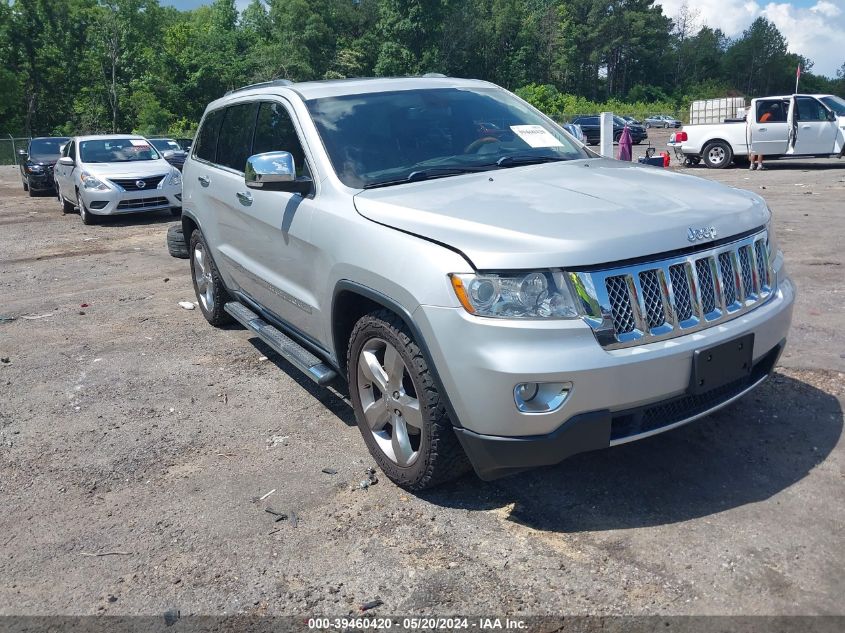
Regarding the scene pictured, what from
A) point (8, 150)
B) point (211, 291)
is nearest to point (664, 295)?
point (211, 291)

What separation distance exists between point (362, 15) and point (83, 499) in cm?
8515

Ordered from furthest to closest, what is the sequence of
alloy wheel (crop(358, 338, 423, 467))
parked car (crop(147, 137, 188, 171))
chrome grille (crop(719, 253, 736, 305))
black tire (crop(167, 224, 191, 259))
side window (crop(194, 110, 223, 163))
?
parked car (crop(147, 137, 188, 171)) < black tire (crop(167, 224, 191, 259)) < side window (crop(194, 110, 223, 163)) < alloy wheel (crop(358, 338, 423, 467)) < chrome grille (crop(719, 253, 736, 305))

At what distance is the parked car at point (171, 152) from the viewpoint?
1941 centimetres

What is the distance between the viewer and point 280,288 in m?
4.56

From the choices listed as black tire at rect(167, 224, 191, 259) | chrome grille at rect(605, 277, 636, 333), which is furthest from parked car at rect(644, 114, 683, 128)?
chrome grille at rect(605, 277, 636, 333)

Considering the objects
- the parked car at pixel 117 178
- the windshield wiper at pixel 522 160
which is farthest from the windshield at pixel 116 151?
the windshield wiper at pixel 522 160

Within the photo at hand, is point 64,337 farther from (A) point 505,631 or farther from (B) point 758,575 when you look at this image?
(B) point 758,575

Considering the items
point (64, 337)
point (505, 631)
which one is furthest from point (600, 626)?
point (64, 337)

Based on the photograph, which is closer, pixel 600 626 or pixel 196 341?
pixel 600 626

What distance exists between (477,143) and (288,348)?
5.24ft

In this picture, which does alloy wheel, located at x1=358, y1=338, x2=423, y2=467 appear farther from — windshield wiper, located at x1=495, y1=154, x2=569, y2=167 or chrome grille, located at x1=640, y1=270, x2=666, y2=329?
windshield wiper, located at x1=495, y1=154, x2=569, y2=167

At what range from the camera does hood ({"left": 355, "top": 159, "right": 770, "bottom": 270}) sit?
2.97 m

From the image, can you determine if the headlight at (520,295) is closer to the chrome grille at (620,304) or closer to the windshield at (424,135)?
the chrome grille at (620,304)

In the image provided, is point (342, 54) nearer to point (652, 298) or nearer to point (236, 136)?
point (236, 136)
